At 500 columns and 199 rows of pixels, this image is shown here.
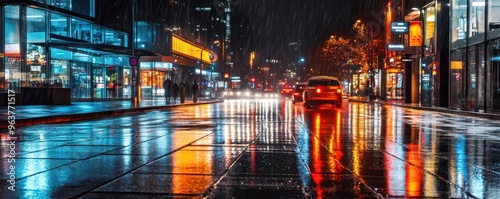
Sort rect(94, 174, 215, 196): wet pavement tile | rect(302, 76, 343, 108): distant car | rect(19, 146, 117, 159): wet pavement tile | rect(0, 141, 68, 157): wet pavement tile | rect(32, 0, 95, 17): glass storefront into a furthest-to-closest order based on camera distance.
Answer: rect(32, 0, 95, 17): glass storefront < rect(302, 76, 343, 108): distant car < rect(0, 141, 68, 157): wet pavement tile < rect(19, 146, 117, 159): wet pavement tile < rect(94, 174, 215, 196): wet pavement tile

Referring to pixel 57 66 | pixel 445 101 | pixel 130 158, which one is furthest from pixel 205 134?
pixel 57 66

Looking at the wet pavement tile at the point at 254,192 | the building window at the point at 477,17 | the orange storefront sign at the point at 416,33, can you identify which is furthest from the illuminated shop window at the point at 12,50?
the orange storefront sign at the point at 416,33

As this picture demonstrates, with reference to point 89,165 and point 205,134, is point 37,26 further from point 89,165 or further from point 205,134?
point 89,165

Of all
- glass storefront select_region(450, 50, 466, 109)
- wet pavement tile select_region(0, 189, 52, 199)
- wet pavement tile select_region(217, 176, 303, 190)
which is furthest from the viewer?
glass storefront select_region(450, 50, 466, 109)

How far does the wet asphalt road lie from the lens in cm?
724

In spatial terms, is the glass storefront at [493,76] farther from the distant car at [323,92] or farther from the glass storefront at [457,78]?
the distant car at [323,92]

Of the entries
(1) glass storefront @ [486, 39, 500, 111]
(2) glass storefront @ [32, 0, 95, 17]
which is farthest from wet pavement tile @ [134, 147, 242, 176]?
(2) glass storefront @ [32, 0, 95, 17]

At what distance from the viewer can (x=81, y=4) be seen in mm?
48938

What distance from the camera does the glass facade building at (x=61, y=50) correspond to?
36375 millimetres

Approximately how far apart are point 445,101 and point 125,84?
1434 inches

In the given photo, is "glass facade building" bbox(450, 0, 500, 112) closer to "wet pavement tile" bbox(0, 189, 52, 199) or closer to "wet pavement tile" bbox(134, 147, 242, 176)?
"wet pavement tile" bbox(134, 147, 242, 176)

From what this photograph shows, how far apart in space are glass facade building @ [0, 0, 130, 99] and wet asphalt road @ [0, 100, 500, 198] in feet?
74.9

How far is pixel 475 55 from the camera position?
34875mm

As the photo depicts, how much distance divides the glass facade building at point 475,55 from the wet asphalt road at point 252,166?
61.3 ft
